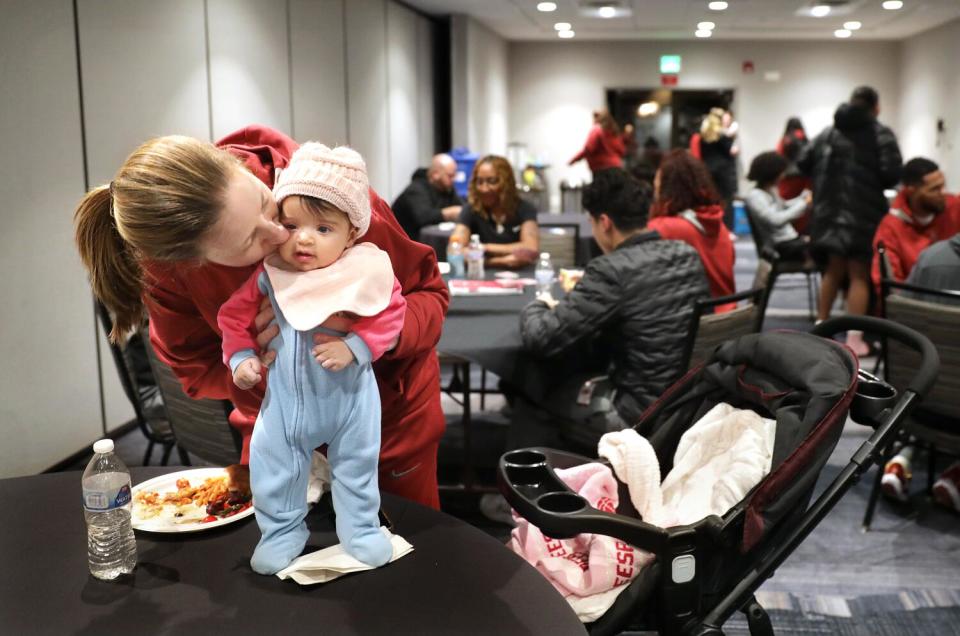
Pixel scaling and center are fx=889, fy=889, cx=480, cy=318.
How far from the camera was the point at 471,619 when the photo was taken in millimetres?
1093

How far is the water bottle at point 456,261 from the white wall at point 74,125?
5.33 feet

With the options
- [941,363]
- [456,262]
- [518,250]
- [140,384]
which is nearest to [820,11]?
[518,250]

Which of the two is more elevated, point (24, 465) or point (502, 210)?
point (502, 210)

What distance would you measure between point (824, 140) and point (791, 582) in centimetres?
402

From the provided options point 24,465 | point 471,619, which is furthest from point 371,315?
point 24,465

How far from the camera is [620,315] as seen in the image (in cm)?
262

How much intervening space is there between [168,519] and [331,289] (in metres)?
0.50

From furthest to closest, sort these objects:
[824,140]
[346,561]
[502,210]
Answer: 1. [824,140]
2. [502,210]
3. [346,561]

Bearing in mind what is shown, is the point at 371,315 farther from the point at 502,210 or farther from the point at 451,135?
the point at 451,135

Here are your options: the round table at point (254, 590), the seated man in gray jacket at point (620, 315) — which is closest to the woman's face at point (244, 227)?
the round table at point (254, 590)

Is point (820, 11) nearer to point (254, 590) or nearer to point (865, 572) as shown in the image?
point (865, 572)

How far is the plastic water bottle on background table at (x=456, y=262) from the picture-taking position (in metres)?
3.93

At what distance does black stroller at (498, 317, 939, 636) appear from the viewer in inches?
58.9

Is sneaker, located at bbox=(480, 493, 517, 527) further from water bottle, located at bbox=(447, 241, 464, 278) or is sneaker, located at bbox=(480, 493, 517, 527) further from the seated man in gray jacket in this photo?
water bottle, located at bbox=(447, 241, 464, 278)
